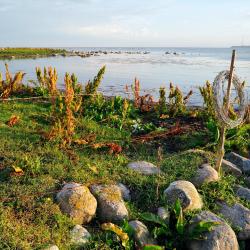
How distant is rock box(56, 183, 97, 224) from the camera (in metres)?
5.69

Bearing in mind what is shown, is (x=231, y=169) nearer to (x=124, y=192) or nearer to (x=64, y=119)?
(x=124, y=192)

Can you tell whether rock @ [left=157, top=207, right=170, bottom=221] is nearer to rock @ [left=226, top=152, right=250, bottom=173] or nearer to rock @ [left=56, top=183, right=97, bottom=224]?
rock @ [left=56, top=183, right=97, bottom=224]

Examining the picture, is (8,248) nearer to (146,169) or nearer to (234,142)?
(146,169)

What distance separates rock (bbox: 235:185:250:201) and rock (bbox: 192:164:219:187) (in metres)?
0.46

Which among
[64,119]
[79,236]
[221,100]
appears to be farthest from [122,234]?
[64,119]

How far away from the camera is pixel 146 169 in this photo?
7.30m

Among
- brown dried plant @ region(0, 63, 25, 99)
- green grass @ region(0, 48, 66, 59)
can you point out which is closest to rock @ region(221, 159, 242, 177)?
brown dried plant @ region(0, 63, 25, 99)

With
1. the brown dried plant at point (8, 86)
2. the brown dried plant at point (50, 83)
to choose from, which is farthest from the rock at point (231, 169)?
the brown dried plant at point (8, 86)

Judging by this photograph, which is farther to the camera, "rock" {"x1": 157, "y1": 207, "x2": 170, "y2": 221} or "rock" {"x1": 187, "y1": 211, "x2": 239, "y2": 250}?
"rock" {"x1": 157, "y1": 207, "x2": 170, "y2": 221}

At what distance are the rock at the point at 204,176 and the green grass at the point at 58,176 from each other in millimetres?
124

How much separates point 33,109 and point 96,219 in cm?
568

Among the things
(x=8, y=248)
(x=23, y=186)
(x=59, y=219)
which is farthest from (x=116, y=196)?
(x=8, y=248)

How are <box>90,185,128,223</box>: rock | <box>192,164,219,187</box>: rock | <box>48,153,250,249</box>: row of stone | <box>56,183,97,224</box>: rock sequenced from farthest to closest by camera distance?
<box>192,164,219,187</box>: rock, <box>90,185,128,223</box>: rock, <box>56,183,97,224</box>: rock, <box>48,153,250,249</box>: row of stone

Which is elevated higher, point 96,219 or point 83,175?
point 83,175
